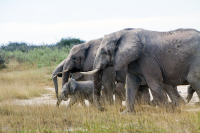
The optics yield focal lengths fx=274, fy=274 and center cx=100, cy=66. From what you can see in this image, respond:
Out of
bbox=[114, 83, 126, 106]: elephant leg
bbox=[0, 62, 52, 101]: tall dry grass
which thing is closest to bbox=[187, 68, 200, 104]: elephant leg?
bbox=[114, 83, 126, 106]: elephant leg

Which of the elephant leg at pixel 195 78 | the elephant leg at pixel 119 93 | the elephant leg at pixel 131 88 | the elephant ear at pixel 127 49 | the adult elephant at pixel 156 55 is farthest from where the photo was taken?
the elephant leg at pixel 119 93

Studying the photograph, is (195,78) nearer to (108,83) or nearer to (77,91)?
(108,83)

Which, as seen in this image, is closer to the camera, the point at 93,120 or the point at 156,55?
the point at 93,120

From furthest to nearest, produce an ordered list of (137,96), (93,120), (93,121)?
(137,96) < (93,120) < (93,121)

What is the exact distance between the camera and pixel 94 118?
582 centimetres

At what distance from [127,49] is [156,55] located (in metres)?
0.62

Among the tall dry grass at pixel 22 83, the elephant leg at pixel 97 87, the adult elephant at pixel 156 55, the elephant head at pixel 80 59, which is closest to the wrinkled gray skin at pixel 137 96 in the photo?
the elephant head at pixel 80 59

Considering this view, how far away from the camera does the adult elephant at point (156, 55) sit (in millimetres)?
5504

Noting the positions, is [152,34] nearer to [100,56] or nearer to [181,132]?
[100,56]

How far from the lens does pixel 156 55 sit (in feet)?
19.0

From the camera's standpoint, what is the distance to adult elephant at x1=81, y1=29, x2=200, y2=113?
5504 millimetres

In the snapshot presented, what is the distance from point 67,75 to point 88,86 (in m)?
0.96

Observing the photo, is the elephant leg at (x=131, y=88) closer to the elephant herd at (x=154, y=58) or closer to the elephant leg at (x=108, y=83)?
the elephant herd at (x=154, y=58)

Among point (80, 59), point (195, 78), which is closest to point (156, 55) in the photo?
point (195, 78)
